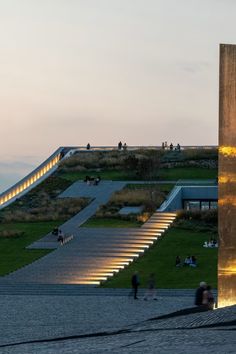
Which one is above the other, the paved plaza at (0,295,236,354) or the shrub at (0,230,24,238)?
the shrub at (0,230,24,238)

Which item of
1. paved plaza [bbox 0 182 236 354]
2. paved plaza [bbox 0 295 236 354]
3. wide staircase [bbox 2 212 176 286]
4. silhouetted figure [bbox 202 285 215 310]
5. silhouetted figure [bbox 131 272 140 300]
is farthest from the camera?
wide staircase [bbox 2 212 176 286]

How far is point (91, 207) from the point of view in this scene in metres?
55.4

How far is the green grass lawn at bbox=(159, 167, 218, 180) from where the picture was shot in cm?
6550

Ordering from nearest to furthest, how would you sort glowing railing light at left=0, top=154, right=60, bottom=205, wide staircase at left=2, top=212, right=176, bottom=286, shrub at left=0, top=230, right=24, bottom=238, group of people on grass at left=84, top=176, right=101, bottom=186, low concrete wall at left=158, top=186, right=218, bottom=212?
wide staircase at left=2, top=212, right=176, bottom=286, shrub at left=0, top=230, right=24, bottom=238, low concrete wall at left=158, top=186, right=218, bottom=212, glowing railing light at left=0, top=154, right=60, bottom=205, group of people on grass at left=84, top=176, right=101, bottom=186

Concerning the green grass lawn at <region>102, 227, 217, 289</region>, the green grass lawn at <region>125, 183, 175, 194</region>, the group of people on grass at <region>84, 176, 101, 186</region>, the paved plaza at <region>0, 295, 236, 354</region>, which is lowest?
the paved plaza at <region>0, 295, 236, 354</region>

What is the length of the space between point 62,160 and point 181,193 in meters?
19.2

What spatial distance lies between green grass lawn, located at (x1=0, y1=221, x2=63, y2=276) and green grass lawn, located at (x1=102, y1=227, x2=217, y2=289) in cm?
447

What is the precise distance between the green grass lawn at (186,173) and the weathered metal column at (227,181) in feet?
133

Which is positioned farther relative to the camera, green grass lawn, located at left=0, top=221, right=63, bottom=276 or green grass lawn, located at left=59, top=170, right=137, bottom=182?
green grass lawn, located at left=59, top=170, right=137, bottom=182

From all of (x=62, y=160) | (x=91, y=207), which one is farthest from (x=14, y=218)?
(x=62, y=160)

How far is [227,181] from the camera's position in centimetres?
2450

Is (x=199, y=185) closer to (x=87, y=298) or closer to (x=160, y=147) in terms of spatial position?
(x=160, y=147)

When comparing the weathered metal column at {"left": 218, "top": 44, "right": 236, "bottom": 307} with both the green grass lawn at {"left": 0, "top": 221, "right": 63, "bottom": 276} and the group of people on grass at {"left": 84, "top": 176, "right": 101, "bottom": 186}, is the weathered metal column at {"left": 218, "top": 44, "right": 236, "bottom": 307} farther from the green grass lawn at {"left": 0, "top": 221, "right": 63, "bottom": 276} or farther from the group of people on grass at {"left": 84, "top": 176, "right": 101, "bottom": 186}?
the group of people on grass at {"left": 84, "top": 176, "right": 101, "bottom": 186}

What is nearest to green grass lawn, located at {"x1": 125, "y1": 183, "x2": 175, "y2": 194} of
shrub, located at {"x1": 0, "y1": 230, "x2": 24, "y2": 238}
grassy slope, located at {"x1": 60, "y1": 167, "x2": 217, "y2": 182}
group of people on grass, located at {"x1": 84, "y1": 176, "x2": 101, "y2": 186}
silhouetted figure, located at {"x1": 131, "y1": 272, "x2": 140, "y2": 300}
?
group of people on grass, located at {"x1": 84, "y1": 176, "x2": 101, "y2": 186}
